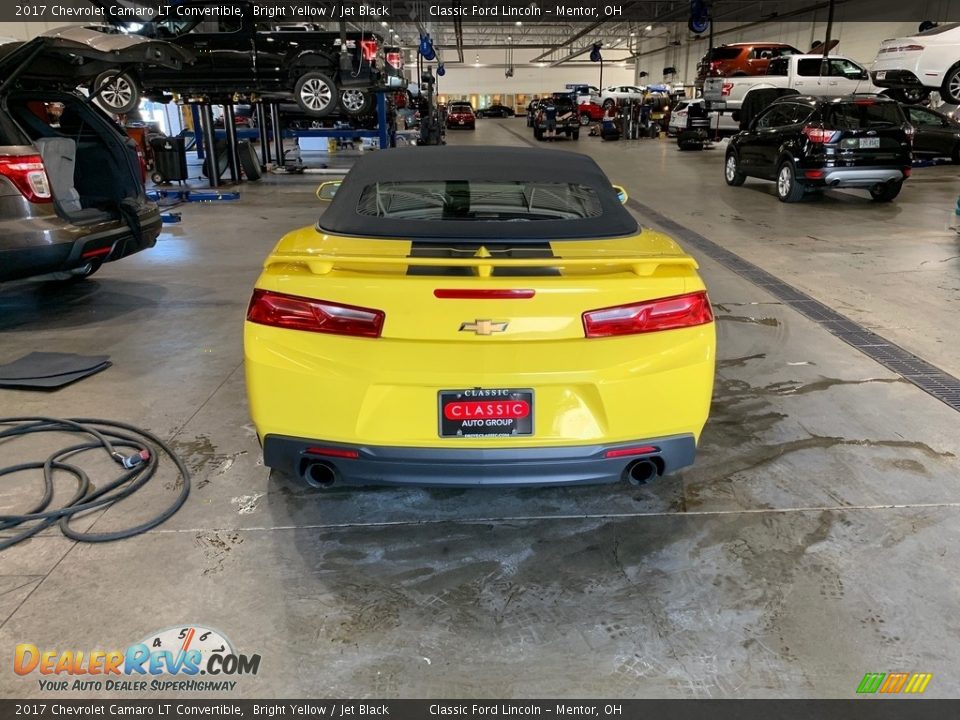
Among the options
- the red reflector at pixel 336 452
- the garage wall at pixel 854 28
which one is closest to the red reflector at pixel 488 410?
the red reflector at pixel 336 452

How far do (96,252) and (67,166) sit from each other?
66 centimetres

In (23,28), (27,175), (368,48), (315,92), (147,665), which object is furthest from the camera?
(23,28)

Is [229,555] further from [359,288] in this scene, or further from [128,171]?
[128,171]

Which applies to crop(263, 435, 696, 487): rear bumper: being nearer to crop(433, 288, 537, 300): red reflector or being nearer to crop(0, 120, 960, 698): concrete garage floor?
→ crop(0, 120, 960, 698): concrete garage floor

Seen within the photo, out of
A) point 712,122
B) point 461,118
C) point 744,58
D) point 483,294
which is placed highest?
point 744,58

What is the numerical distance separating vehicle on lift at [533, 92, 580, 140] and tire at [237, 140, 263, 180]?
1324cm

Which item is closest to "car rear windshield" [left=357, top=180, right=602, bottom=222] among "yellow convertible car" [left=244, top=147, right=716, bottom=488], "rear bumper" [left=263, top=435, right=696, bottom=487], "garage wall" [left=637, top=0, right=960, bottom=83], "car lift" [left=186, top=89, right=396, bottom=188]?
"yellow convertible car" [left=244, top=147, right=716, bottom=488]

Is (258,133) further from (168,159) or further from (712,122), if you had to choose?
(712,122)

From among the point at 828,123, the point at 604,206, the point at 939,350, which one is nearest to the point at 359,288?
the point at 604,206

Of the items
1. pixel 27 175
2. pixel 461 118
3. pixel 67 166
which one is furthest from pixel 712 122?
pixel 27 175

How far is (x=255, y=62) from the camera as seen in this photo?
40.8 feet

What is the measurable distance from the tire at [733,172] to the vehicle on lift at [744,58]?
8.27 meters

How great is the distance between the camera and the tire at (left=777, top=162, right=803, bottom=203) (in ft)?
34.4
